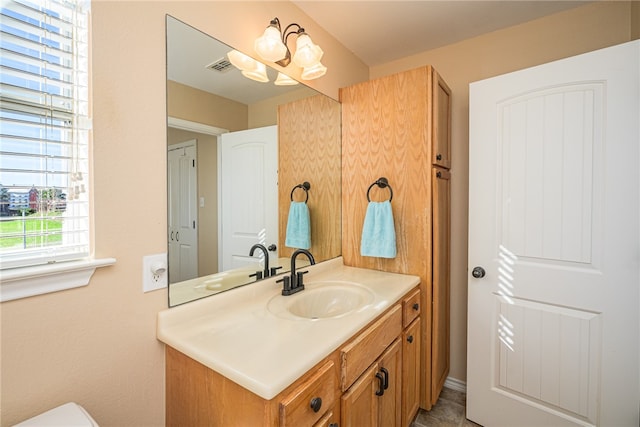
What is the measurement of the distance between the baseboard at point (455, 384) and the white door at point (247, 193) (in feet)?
5.35

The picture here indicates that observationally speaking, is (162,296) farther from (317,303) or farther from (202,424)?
(317,303)

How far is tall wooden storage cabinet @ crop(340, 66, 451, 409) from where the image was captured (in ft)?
5.43

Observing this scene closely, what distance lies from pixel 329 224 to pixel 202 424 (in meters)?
1.26

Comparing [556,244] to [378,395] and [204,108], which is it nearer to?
[378,395]

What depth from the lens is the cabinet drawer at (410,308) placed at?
4.75ft

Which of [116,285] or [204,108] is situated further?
[204,108]

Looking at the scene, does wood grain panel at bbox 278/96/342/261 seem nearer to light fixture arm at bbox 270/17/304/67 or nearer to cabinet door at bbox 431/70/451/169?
light fixture arm at bbox 270/17/304/67

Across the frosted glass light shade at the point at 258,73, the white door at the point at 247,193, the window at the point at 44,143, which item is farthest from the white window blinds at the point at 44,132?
the frosted glass light shade at the point at 258,73

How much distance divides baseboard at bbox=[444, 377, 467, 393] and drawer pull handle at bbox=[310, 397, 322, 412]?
166 centimetres

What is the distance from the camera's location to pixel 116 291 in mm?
887

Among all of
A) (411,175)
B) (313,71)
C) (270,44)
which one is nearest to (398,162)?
(411,175)

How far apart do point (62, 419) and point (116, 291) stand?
0.32 metres

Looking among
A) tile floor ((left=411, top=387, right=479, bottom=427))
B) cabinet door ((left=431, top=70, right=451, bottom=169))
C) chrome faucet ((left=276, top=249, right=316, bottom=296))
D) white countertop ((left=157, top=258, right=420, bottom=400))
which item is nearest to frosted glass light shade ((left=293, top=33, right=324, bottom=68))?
cabinet door ((left=431, top=70, right=451, bottom=169))

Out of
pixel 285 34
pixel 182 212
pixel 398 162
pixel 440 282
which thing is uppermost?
pixel 285 34
